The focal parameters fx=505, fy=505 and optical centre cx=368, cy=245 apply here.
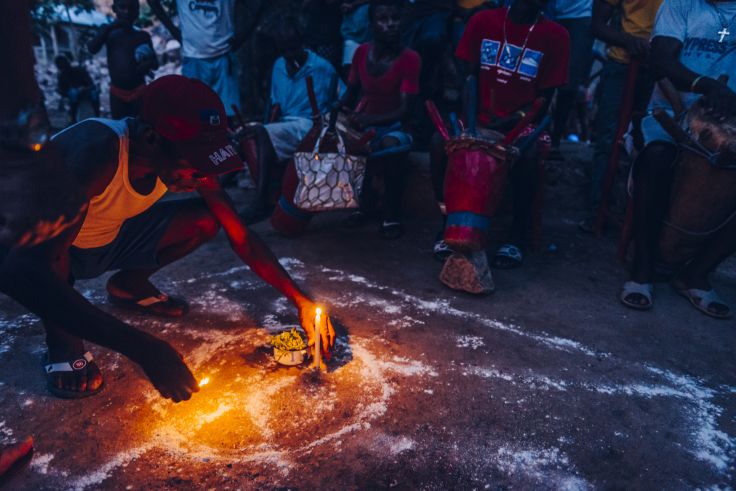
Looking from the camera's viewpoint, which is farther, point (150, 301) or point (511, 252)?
point (511, 252)

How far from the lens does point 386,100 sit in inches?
195

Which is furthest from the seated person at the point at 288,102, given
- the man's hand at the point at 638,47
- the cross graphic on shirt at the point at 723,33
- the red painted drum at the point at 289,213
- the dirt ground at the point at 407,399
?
the cross graphic on shirt at the point at 723,33

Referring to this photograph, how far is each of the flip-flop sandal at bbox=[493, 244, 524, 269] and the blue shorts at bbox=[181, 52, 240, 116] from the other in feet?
13.3

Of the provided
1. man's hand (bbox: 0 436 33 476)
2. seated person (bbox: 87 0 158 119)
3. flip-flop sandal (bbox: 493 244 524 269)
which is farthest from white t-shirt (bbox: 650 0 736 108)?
seated person (bbox: 87 0 158 119)

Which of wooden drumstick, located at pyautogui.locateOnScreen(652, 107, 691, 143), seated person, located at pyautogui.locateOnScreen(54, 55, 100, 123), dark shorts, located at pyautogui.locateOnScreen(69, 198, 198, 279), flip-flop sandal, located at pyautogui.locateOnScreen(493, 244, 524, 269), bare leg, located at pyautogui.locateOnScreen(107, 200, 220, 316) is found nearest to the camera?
dark shorts, located at pyautogui.locateOnScreen(69, 198, 198, 279)

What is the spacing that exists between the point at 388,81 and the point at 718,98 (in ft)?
8.94

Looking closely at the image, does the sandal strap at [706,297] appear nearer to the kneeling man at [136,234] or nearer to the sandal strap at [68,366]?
the kneeling man at [136,234]

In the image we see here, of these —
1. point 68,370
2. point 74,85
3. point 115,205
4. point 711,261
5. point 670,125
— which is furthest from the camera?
point 74,85

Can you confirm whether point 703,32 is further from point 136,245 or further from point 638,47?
point 136,245

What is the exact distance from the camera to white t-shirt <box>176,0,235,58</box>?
6.27 meters

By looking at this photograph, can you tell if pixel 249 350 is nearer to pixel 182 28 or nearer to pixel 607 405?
pixel 607 405

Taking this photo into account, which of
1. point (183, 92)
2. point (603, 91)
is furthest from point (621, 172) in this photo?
point (183, 92)

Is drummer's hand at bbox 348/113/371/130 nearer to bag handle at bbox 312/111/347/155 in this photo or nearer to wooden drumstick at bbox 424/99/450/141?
bag handle at bbox 312/111/347/155

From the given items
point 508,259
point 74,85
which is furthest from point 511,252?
point 74,85
